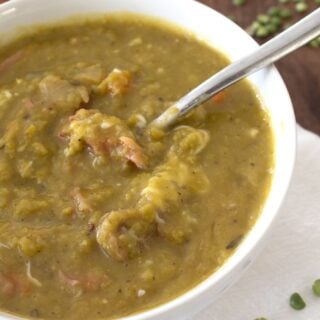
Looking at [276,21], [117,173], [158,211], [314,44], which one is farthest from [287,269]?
[276,21]

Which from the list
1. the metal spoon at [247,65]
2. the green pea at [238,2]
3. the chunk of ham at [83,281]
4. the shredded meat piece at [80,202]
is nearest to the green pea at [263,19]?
the green pea at [238,2]

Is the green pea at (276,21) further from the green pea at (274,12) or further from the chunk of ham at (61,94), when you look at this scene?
the chunk of ham at (61,94)

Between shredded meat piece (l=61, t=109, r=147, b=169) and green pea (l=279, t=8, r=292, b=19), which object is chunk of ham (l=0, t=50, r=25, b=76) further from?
green pea (l=279, t=8, r=292, b=19)

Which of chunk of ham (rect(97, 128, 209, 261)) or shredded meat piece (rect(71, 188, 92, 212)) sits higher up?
shredded meat piece (rect(71, 188, 92, 212))

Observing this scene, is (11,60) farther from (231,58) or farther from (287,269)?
(287,269)

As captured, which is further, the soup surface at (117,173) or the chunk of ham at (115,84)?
the chunk of ham at (115,84)

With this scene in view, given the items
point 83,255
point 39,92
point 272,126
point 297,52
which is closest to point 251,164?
point 272,126

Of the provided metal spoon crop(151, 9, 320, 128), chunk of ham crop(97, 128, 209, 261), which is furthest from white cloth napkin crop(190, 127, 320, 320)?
metal spoon crop(151, 9, 320, 128)
